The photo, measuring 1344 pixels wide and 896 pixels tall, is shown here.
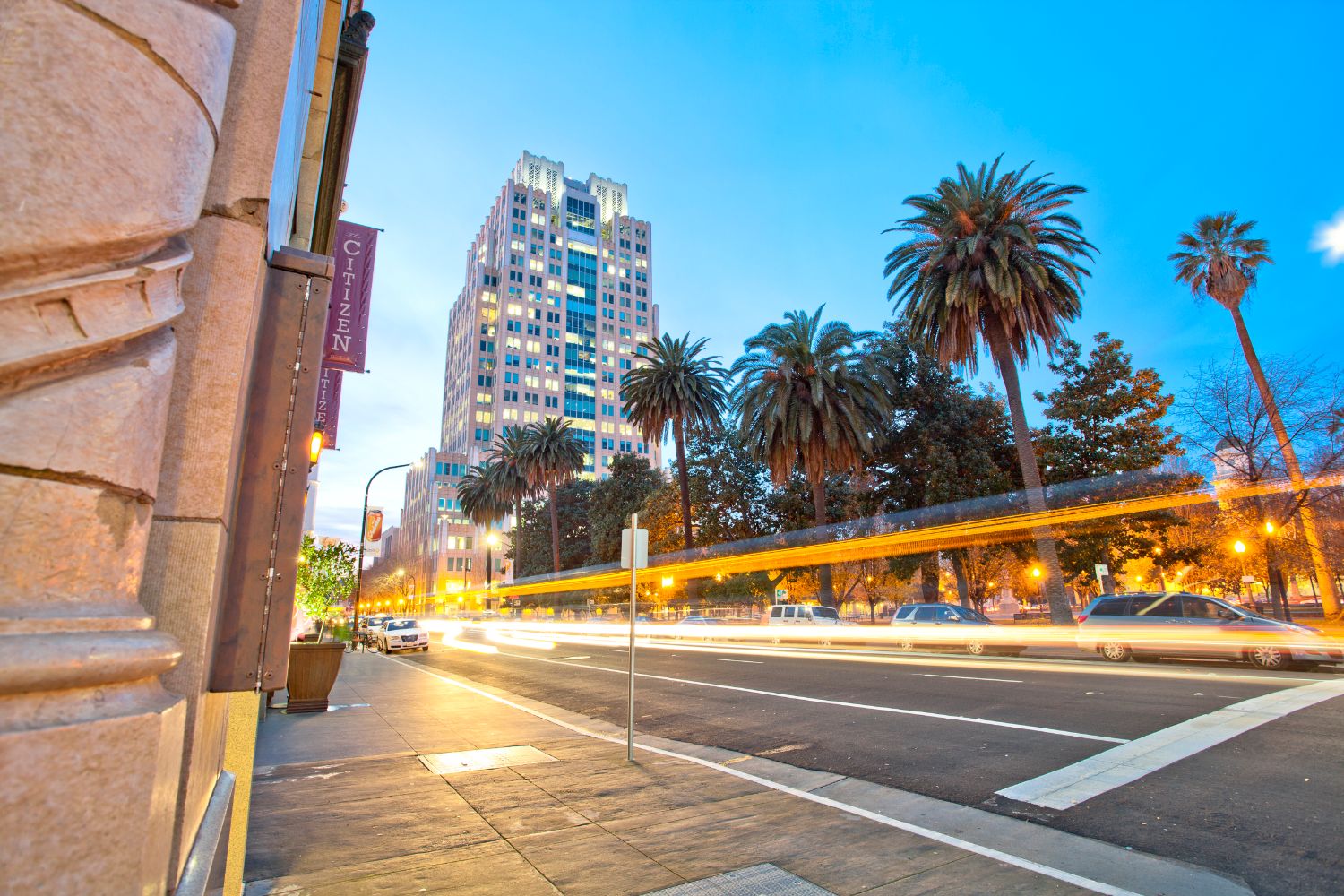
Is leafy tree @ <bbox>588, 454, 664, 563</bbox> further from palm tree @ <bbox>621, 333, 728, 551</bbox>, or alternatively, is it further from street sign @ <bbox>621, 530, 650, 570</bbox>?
street sign @ <bbox>621, 530, 650, 570</bbox>

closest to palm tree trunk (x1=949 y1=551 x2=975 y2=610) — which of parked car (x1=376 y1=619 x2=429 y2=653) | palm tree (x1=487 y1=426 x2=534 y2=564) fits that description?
parked car (x1=376 y1=619 x2=429 y2=653)

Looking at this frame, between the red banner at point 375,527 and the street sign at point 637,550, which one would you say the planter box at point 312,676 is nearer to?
the street sign at point 637,550

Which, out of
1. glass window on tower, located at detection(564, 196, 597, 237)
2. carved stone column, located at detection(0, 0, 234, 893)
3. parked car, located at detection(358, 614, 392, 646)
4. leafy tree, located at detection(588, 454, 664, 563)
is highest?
glass window on tower, located at detection(564, 196, 597, 237)

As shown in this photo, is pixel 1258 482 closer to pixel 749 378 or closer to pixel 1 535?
pixel 749 378

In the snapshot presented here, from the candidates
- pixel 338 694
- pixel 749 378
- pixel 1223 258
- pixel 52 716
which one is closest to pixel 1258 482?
pixel 1223 258

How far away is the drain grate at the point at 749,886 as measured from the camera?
4.12m

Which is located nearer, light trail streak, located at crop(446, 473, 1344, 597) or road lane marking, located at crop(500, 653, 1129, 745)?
road lane marking, located at crop(500, 653, 1129, 745)

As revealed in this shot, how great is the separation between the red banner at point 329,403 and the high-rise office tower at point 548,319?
105 meters

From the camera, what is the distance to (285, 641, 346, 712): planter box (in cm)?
1141

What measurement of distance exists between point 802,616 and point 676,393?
1779cm

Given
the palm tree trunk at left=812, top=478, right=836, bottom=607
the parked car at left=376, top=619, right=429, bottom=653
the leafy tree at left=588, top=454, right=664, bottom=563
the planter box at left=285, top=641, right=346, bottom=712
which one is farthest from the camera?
the leafy tree at left=588, top=454, right=664, bottom=563

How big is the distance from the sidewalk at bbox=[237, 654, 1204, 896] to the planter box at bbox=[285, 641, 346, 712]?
3.08m

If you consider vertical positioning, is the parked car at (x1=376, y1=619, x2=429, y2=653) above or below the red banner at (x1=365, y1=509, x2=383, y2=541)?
below

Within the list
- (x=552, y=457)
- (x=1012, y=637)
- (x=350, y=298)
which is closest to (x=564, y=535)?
(x=552, y=457)
